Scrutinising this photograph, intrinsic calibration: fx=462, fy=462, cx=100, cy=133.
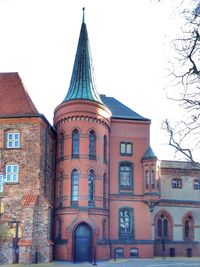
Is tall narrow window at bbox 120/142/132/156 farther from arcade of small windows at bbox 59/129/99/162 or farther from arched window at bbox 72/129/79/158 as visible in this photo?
arched window at bbox 72/129/79/158

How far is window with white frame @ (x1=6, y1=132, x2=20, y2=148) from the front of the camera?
34.9m

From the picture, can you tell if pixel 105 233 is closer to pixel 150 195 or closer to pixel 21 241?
pixel 150 195

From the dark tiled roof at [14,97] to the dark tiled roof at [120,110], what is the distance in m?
8.71

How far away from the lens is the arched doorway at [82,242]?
35312 mm

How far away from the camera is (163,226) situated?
1681 inches

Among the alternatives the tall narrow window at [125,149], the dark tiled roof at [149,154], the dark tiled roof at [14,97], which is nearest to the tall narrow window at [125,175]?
the tall narrow window at [125,149]

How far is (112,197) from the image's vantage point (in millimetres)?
39812

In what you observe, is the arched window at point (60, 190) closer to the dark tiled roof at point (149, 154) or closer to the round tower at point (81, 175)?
the round tower at point (81, 175)

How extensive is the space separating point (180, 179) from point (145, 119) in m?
7.10

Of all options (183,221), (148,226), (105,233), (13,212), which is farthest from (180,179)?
(13,212)

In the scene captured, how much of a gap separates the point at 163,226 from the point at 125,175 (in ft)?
20.8

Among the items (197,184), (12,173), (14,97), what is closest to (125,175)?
(197,184)

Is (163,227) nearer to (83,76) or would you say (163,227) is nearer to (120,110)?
(120,110)

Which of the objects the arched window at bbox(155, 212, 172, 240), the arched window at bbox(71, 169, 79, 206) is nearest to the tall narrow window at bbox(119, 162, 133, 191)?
the arched window at bbox(155, 212, 172, 240)
